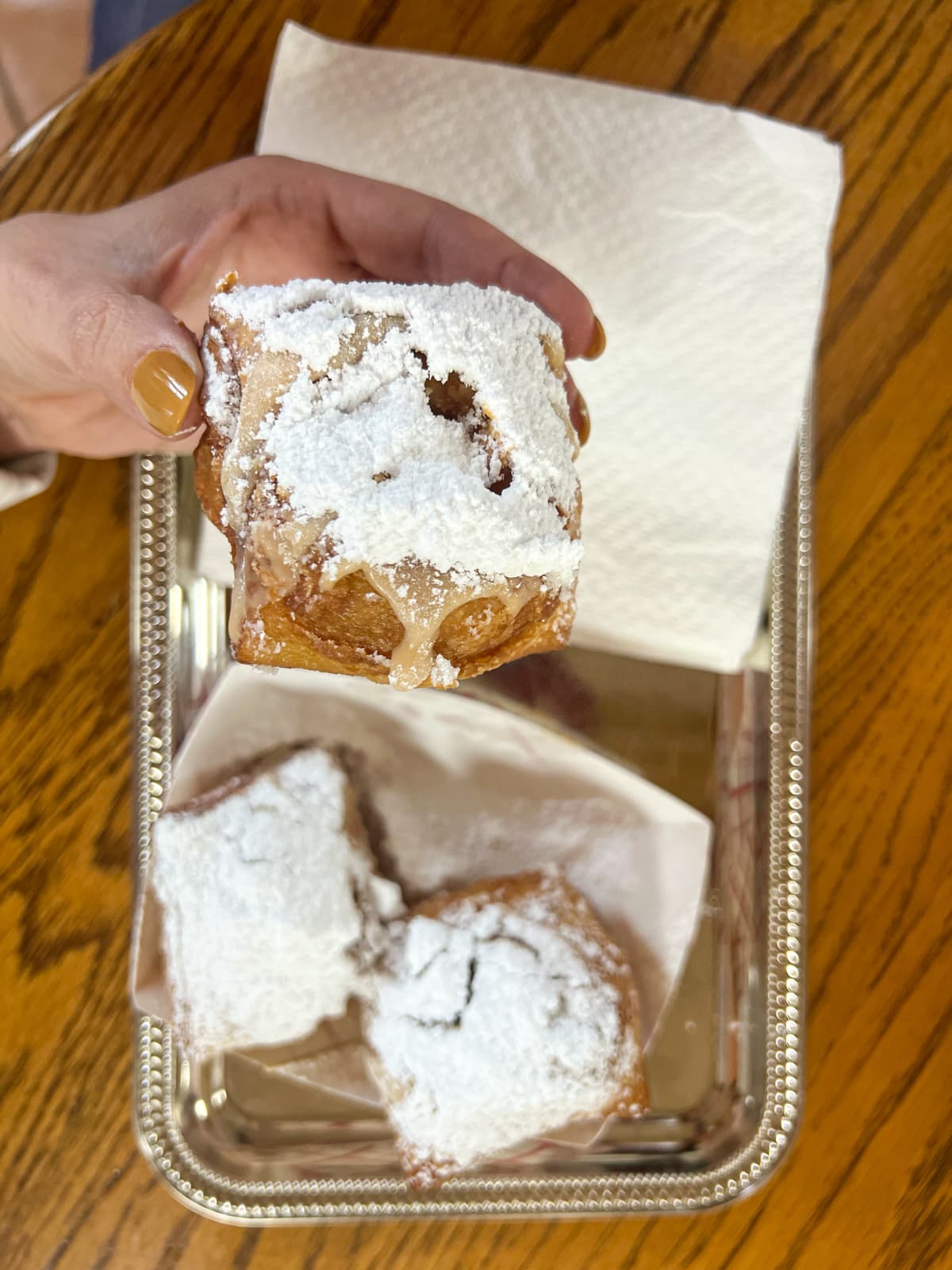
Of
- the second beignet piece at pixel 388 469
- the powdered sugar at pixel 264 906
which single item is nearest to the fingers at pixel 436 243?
the second beignet piece at pixel 388 469

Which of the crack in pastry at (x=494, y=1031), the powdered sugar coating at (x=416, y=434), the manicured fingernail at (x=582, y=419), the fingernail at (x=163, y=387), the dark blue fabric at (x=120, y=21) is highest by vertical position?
the powdered sugar coating at (x=416, y=434)

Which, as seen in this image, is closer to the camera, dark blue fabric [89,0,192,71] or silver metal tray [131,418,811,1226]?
silver metal tray [131,418,811,1226]

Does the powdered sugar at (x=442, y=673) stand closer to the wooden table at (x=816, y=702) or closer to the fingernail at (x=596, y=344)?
the fingernail at (x=596, y=344)

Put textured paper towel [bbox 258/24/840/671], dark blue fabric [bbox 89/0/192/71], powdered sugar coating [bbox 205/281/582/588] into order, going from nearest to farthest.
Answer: powdered sugar coating [bbox 205/281/582/588] < textured paper towel [bbox 258/24/840/671] < dark blue fabric [bbox 89/0/192/71]

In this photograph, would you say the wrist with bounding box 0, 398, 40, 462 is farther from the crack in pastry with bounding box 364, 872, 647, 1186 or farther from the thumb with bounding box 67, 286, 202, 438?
the crack in pastry with bounding box 364, 872, 647, 1186

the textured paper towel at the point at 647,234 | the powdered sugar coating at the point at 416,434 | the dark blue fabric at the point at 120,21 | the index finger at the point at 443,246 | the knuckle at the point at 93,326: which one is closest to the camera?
the powdered sugar coating at the point at 416,434

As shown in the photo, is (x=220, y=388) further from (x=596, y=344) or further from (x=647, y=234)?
(x=647, y=234)

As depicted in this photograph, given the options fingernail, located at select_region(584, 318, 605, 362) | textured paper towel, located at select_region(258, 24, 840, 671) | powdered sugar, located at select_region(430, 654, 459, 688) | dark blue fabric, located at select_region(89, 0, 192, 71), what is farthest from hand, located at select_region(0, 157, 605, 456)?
dark blue fabric, located at select_region(89, 0, 192, 71)
